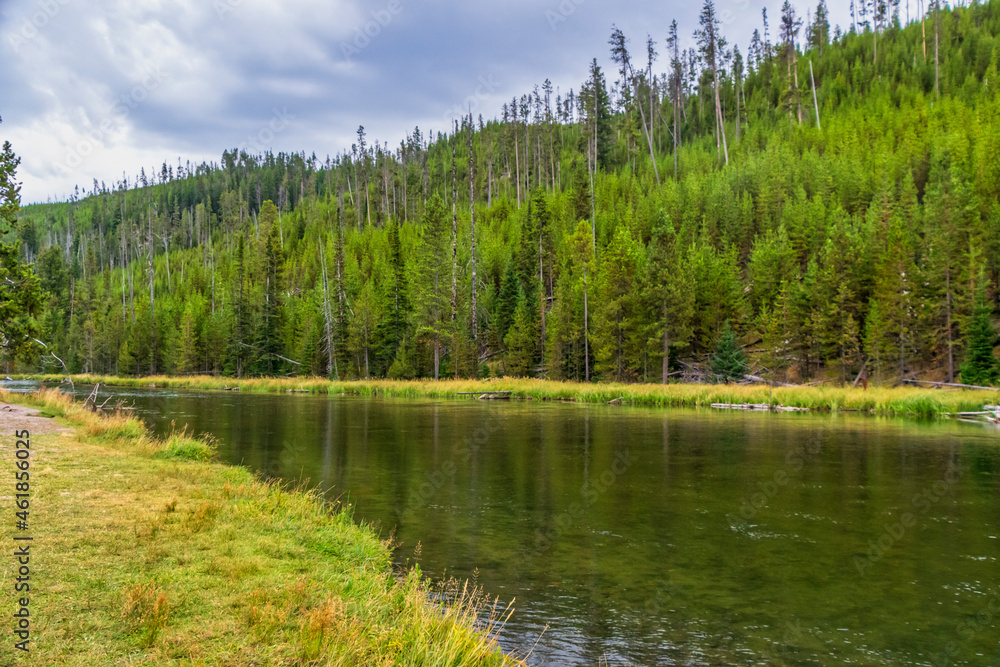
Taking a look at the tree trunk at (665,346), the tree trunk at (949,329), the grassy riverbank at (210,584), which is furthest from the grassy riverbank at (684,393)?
the grassy riverbank at (210,584)

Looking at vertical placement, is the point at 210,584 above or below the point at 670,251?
below

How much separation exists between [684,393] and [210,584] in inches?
1665

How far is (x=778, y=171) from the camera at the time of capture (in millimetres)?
69938

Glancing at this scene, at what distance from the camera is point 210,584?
740 cm

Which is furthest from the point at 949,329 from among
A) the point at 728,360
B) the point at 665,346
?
the point at 665,346

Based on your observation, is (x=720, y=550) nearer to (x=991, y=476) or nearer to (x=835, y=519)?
(x=835, y=519)

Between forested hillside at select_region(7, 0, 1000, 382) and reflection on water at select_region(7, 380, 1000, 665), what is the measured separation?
26998 millimetres

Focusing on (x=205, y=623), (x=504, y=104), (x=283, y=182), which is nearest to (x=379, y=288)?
(x=504, y=104)

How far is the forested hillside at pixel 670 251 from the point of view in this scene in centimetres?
5297

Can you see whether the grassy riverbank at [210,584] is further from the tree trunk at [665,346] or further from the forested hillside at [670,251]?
the tree trunk at [665,346]

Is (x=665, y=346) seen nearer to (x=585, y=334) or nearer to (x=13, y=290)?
(x=585, y=334)

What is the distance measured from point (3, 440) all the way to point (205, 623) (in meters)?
13.8

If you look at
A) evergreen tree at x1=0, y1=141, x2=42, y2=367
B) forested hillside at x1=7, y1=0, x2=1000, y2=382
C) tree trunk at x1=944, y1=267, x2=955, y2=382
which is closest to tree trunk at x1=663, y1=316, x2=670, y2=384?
forested hillside at x1=7, y1=0, x2=1000, y2=382

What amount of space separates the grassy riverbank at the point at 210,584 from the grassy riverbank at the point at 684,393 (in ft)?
120
